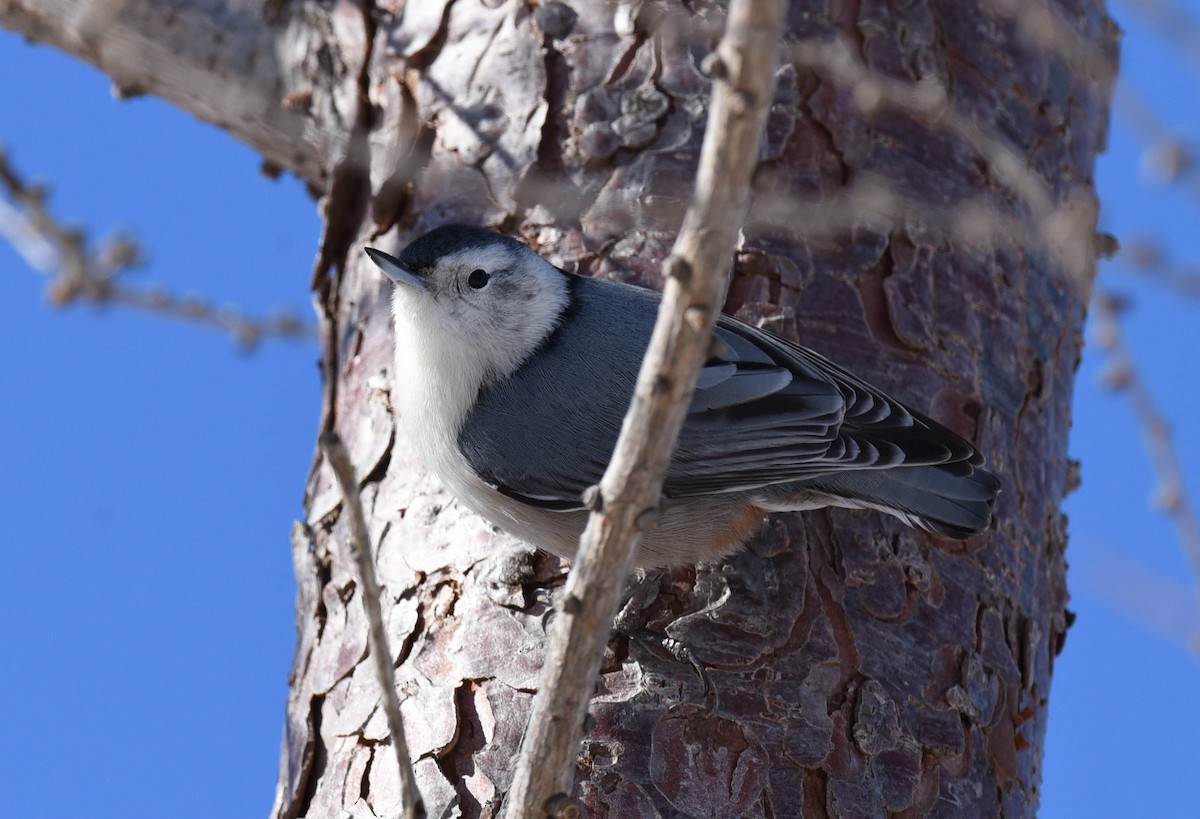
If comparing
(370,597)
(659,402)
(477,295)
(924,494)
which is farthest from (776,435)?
(370,597)

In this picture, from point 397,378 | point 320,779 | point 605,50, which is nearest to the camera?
point 320,779

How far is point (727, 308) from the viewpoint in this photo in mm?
2059

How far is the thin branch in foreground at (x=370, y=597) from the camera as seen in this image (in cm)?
89

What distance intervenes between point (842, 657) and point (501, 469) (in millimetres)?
562

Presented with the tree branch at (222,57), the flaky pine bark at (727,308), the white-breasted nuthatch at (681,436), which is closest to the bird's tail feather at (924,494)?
the white-breasted nuthatch at (681,436)

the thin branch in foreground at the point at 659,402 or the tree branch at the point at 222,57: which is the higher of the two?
the tree branch at the point at 222,57

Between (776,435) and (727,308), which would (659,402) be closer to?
(776,435)

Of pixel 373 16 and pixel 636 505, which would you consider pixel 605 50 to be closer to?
pixel 373 16

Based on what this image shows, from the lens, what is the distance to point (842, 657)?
1830 mm

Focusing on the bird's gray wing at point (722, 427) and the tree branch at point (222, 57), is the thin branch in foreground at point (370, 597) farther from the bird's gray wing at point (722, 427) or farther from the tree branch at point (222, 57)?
the tree branch at point (222, 57)

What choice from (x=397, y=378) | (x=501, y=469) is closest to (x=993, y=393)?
(x=501, y=469)

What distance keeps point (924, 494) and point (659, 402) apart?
0.92 metres

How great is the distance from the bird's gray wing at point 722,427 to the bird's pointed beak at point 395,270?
0.90 ft

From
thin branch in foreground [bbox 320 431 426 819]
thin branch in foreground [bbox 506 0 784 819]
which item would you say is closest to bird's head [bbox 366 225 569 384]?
thin branch in foreground [bbox 506 0 784 819]
